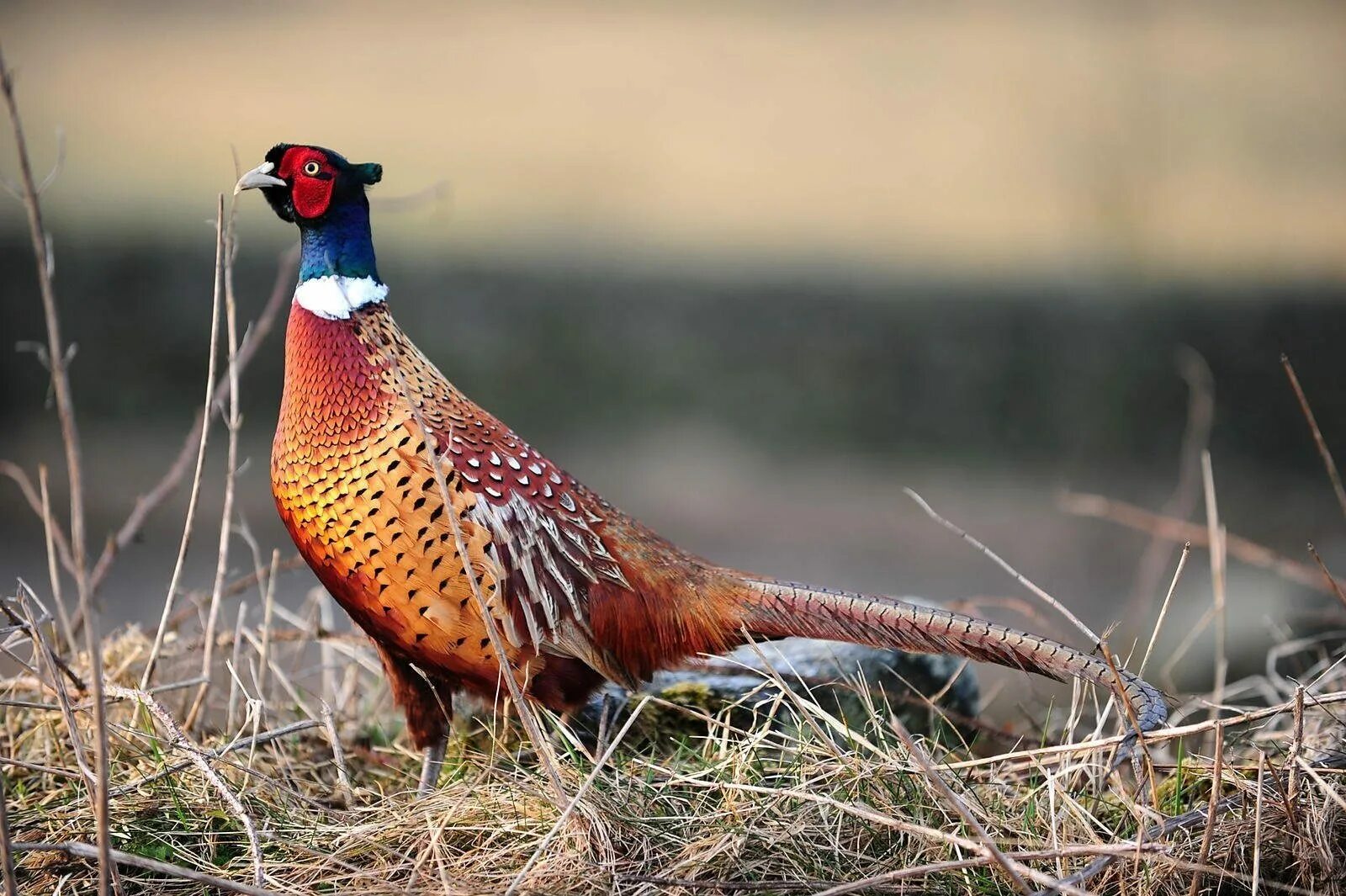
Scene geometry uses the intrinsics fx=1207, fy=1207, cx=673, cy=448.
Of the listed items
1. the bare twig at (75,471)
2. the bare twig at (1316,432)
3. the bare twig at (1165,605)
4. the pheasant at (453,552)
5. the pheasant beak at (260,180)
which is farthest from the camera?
the pheasant beak at (260,180)

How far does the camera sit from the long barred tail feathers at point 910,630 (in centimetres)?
218

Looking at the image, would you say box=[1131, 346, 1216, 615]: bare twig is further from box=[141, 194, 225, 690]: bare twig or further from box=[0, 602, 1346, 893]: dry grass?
box=[141, 194, 225, 690]: bare twig

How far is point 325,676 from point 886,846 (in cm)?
170

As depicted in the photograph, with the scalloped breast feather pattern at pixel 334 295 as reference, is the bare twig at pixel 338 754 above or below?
below

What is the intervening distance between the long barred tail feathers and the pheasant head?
101 centimetres

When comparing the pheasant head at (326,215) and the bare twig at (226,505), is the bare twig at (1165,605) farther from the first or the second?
the bare twig at (226,505)

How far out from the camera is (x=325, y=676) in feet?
10.4

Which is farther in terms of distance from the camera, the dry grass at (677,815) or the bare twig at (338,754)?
the bare twig at (338,754)

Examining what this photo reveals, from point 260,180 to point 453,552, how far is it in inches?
33.1

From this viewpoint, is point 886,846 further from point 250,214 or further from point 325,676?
point 250,214

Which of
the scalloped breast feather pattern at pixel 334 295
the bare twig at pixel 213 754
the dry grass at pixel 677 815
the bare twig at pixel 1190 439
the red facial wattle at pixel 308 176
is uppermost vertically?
the red facial wattle at pixel 308 176

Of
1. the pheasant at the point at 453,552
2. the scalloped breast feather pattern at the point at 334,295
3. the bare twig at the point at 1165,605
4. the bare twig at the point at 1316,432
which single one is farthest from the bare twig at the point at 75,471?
the bare twig at the point at 1316,432

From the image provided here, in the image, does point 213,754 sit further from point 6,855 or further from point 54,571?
point 6,855

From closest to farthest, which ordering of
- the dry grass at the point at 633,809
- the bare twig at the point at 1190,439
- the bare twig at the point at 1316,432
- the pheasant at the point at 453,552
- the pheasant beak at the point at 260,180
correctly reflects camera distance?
the dry grass at the point at 633,809
the bare twig at the point at 1316,432
the pheasant at the point at 453,552
the pheasant beak at the point at 260,180
the bare twig at the point at 1190,439
